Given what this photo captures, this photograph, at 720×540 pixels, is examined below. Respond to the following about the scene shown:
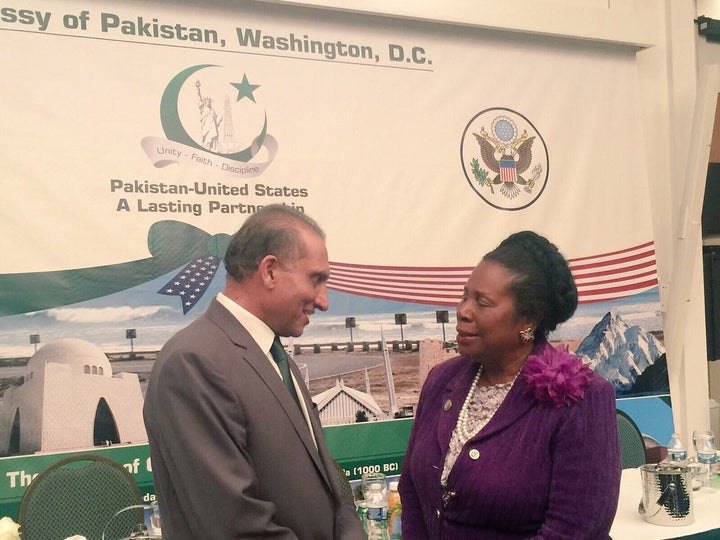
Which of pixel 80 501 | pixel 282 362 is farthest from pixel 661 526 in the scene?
pixel 80 501

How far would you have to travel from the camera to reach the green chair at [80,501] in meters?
2.90

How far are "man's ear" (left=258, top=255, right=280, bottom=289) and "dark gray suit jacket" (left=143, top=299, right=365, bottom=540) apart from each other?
11 cm

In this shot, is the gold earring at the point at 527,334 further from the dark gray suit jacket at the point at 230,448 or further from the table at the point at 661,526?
the table at the point at 661,526

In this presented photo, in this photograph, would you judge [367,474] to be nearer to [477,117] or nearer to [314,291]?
[477,117]

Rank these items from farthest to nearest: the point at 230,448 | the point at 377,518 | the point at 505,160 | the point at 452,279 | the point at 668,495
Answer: the point at 505,160 < the point at 452,279 < the point at 668,495 < the point at 377,518 < the point at 230,448

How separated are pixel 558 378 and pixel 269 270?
27.7 inches

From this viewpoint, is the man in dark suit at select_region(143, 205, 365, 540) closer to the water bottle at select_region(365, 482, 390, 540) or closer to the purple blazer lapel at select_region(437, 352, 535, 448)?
the purple blazer lapel at select_region(437, 352, 535, 448)

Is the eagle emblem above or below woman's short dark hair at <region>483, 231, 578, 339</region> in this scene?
above

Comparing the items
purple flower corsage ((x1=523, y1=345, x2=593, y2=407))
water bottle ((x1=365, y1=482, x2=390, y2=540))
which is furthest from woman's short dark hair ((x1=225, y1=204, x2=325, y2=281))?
water bottle ((x1=365, y1=482, x2=390, y2=540))

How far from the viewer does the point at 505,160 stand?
4.44 m

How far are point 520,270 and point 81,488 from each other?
6.32 feet

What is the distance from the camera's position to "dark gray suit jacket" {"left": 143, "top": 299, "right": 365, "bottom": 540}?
1530 mm

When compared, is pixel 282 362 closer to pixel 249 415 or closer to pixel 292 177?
pixel 249 415

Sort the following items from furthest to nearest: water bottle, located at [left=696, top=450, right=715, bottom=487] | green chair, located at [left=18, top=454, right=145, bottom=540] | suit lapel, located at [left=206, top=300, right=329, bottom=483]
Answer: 1. water bottle, located at [left=696, top=450, right=715, bottom=487]
2. green chair, located at [left=18, top=454, right=145, bottom=540]
3. suit lapel, located at [left=206, top=300, right=329, bottom=483]
